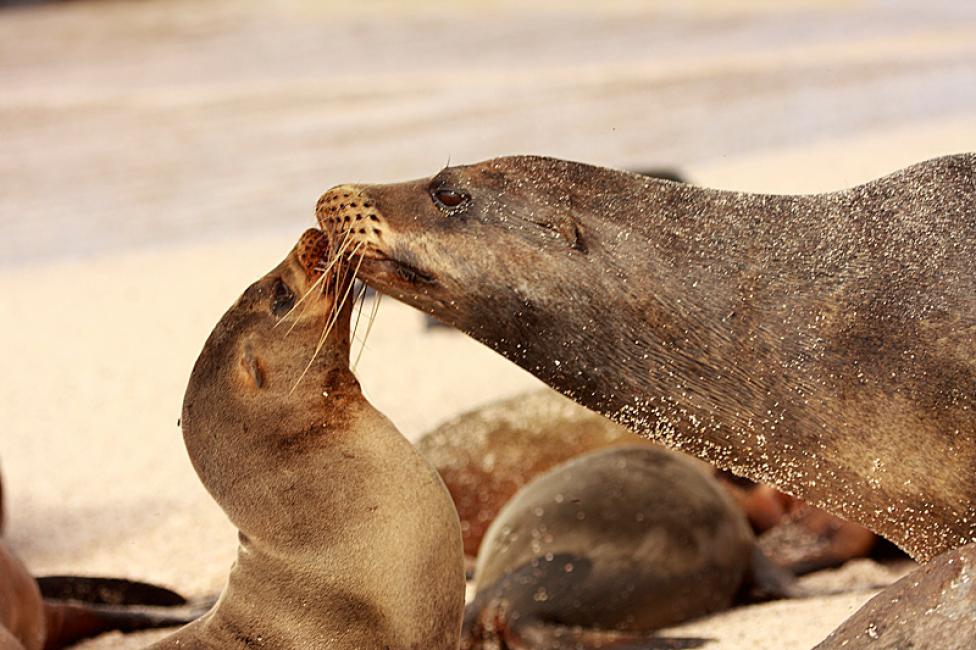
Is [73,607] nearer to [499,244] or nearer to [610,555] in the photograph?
[610,555]

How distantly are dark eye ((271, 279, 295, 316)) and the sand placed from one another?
1657 millimetres

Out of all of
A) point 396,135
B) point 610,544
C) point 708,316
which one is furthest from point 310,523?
point 396,135

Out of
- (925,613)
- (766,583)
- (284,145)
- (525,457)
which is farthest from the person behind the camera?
(284,145)

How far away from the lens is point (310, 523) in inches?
151

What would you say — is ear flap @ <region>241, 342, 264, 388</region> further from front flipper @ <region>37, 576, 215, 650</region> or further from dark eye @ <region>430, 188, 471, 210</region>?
front flipper @ <region>37, 576, 215, 650</region>

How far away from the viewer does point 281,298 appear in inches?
161

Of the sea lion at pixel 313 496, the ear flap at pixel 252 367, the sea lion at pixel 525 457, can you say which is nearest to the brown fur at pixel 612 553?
the sea lion at pixel 525 457

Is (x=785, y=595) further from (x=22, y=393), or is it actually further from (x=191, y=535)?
(x=22, y=393)

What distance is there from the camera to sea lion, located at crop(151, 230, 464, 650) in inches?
149

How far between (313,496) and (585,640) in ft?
4.31

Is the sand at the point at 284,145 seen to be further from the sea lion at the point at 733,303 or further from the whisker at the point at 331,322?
the whisker at the point at 331,322

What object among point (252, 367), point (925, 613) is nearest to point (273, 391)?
point (252, 367)

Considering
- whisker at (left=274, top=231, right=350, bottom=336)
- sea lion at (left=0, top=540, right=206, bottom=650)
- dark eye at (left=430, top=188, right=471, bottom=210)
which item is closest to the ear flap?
whisker at (left=274, top=231, right=350, bottom=336)

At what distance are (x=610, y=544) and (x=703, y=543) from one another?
0.33 meters
